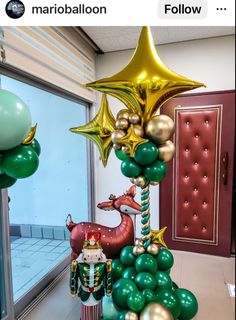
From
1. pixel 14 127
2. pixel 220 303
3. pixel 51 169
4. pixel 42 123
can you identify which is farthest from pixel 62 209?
pixel 14 127

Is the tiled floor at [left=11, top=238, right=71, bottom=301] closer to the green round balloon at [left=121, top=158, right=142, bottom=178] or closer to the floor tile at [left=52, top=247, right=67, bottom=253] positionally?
the floor tile at [left=52, top=247, right=67, bottom=253]

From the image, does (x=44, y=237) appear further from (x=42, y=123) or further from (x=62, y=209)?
(x=42, y=123)

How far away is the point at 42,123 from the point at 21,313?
1.79m

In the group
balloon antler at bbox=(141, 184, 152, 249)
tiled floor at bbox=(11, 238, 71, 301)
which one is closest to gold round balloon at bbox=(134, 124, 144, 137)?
balloon antler at bbox=(141, 184, 152, 249)

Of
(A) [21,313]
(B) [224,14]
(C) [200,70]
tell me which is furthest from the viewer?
(C) [200,70]

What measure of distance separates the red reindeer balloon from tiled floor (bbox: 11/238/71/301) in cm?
53

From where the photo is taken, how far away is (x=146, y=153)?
49.7 inches

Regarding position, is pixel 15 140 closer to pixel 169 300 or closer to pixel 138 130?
pixel 138 130

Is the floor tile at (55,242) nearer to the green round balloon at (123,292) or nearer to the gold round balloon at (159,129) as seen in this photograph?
the green round balloon at (123,292)

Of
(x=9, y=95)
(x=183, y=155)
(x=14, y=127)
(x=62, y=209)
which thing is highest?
(x=9, y=95)

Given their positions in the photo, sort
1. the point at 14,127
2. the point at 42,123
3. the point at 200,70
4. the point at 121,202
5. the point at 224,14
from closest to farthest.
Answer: the point at 224,14 → the point at 14,127 → the point at 121,202 → the point at 200,70 → the point at 42,123

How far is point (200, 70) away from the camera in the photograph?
2.38m

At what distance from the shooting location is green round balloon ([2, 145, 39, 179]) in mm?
1046

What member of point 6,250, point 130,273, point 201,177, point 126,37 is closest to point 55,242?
point 6,250
